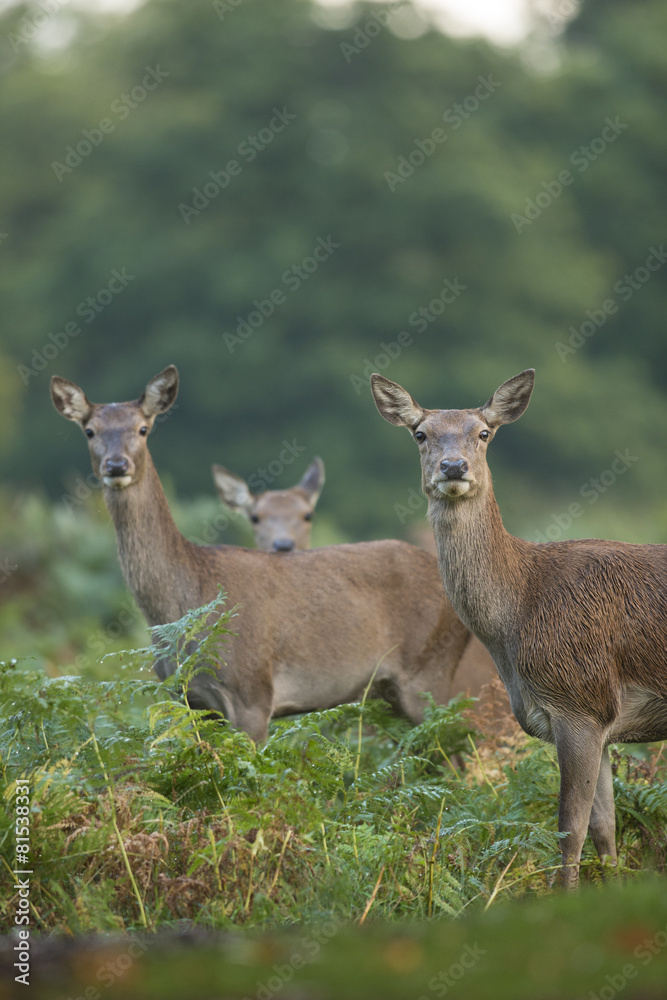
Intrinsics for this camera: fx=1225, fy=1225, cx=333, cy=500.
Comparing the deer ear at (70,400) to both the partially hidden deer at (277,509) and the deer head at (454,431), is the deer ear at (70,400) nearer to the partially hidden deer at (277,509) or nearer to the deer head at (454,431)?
the deer head at (454,431)

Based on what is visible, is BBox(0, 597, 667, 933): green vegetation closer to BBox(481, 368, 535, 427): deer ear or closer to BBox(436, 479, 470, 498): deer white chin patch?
BBox(436, 479, 470, 498): deer white chin patch

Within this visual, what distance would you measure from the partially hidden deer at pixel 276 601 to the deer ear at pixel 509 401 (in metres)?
2.01

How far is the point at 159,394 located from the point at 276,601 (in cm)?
166

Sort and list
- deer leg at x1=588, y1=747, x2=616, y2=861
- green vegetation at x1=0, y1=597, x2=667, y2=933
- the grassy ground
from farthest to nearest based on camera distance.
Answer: deer leg at x1=588, y1=747, x2=616, y2=861 < green vegetation at x1=0, y1=597, x2=667, y2=933 < the grassy ground

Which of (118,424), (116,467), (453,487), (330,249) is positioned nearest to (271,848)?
(453,487)

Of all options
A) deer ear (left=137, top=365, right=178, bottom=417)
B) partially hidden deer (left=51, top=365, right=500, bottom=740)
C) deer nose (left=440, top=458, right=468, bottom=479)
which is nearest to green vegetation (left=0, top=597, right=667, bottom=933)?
deer nose (left=440, top=458, right=468, bottom=479)

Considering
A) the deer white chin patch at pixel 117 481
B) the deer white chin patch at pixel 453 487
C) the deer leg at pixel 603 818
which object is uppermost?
the deer white chin patch at pixel 117 481

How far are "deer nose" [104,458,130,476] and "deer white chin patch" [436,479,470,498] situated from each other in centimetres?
243

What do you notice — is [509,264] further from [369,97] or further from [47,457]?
[47,457]

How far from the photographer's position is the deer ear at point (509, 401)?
675cm

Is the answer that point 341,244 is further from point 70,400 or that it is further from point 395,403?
point 395,403

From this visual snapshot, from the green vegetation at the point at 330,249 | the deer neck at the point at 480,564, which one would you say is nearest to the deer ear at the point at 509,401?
the deer neck at the point at 480,564

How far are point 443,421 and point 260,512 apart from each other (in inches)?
209

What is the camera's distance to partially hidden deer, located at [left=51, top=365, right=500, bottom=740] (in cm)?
779
